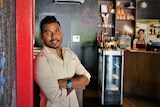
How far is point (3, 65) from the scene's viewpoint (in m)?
0.92

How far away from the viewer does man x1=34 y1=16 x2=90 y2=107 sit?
1.70 meters

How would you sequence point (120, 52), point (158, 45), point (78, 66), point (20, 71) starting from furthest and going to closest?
point (158, 45), point (120, 52), point (78, 66), point (20, 71)

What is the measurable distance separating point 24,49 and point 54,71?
1.35 ft

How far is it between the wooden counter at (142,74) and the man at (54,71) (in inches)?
141

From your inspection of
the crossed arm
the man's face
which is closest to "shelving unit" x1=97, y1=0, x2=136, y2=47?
the crossed arm

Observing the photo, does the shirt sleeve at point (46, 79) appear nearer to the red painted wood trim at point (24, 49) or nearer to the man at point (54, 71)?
the man at point (54, 71)

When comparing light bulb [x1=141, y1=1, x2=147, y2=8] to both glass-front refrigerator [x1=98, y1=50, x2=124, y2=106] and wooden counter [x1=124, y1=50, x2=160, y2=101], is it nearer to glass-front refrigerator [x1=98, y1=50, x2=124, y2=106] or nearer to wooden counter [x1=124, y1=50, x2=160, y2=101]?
wooden counter [x1=124, y1=50, x2=160, y2=101]

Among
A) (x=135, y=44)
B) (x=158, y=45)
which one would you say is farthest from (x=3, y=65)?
(x=135, y=44)

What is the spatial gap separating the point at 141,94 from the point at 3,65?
4.87 meters

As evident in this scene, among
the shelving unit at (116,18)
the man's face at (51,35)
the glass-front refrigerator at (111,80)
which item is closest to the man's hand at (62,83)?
the man's face at (51,35)

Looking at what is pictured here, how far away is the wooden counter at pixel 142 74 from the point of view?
5.12 m

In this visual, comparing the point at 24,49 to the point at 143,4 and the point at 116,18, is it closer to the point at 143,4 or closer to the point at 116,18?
the point at 116,18

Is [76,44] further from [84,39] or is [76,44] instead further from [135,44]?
[135,44]

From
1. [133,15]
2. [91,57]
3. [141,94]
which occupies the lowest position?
[141,94]
